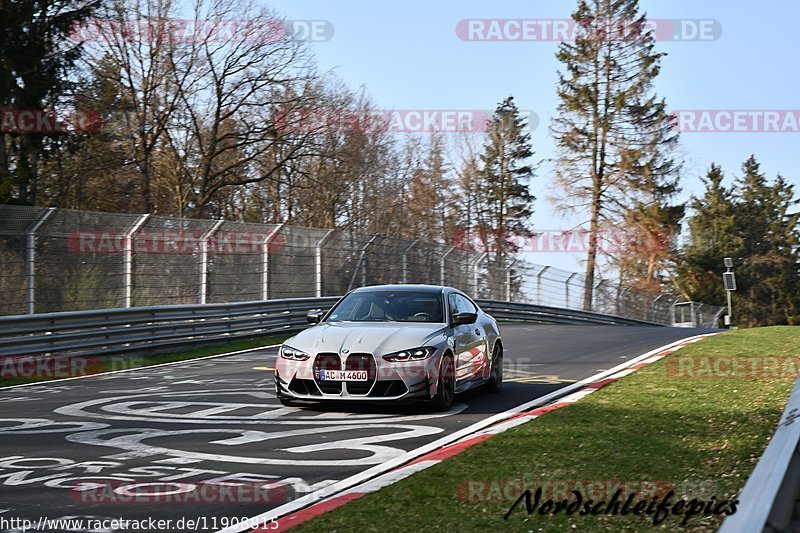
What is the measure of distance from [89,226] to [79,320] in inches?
84.3

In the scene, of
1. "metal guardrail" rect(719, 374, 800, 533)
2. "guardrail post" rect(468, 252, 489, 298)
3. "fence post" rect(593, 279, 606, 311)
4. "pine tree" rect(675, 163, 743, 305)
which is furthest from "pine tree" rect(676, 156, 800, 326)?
"metal guardrail" rect(719, 374, 800, 533)

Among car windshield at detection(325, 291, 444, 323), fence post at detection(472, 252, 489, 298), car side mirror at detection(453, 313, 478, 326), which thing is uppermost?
fence post at detection(472, 252, 489, 298)

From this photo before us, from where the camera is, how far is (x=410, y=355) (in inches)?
403

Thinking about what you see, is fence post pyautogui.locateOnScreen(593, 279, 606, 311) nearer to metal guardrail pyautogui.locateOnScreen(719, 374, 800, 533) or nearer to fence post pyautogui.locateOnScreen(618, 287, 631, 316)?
fence post pyautogui.locateOnScreen(618, 287, 631, 316)

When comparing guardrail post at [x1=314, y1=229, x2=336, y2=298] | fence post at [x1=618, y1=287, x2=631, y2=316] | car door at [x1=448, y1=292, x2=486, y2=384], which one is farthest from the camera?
fence post at [x1=618, y1=287, x2=631, y2=316]

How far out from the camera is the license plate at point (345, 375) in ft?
33.3

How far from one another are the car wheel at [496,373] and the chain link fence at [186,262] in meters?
8.96

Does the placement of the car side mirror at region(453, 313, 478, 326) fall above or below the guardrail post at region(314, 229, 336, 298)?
below

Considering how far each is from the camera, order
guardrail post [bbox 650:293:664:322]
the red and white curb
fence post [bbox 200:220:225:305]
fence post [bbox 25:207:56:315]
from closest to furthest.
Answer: the red and white curb, fence post [bbox 25:207:56:315], fence post [bbox 200:220:225:305], guardrail post [bbox 650:293:664:322]

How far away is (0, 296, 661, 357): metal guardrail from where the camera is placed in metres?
16.0

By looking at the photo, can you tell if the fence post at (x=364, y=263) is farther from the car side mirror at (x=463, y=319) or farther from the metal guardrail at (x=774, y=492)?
the metal guardrail at (x=774, y=492)

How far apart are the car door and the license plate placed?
1.35 m

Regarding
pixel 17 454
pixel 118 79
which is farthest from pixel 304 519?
pixel 118 79

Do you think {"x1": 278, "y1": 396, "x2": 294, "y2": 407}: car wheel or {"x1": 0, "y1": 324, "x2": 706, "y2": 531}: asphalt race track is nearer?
{"x1": 0, "y1": 324, "x2": 706, "y2": 531}: asphalt race track
